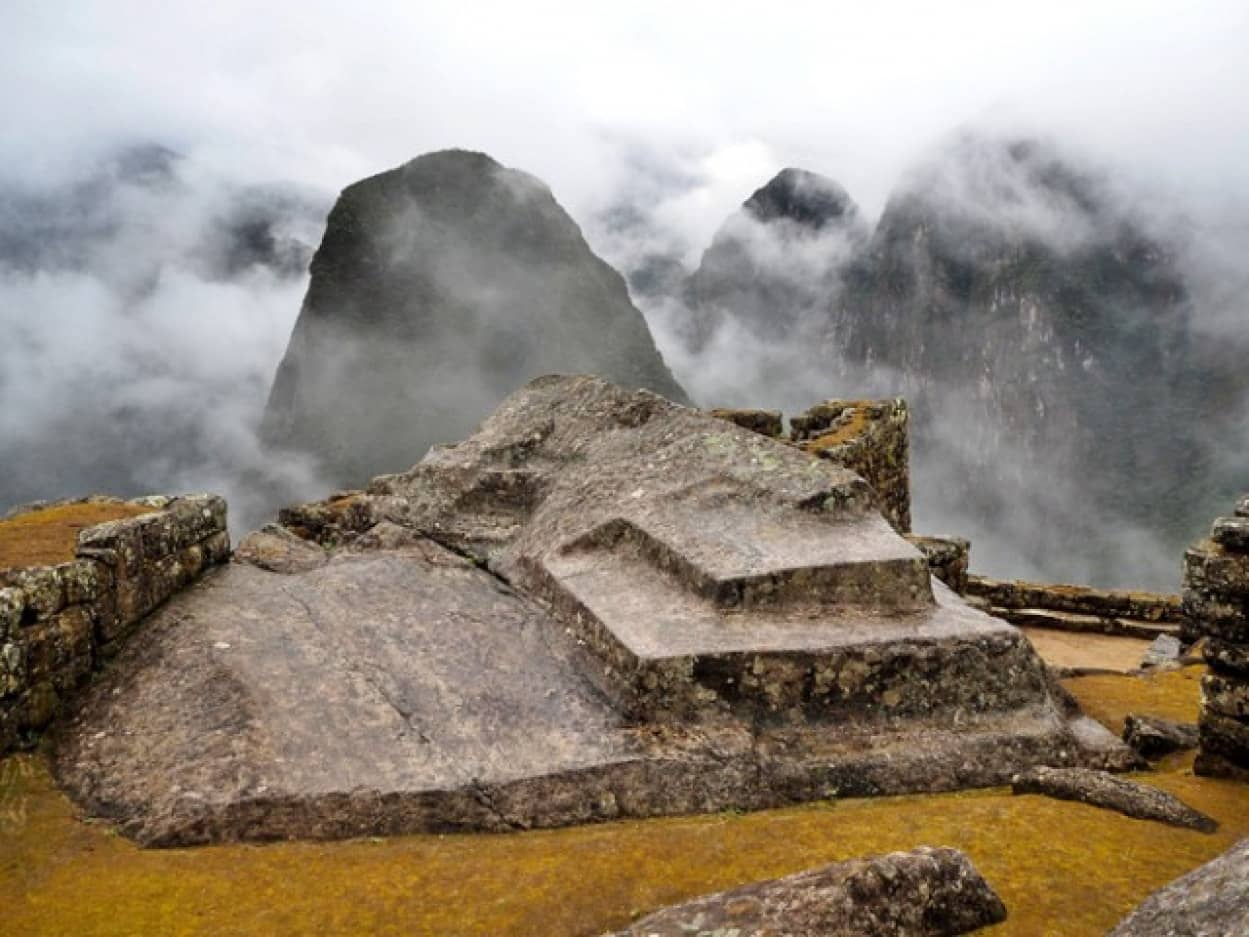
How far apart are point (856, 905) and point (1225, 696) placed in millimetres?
3736

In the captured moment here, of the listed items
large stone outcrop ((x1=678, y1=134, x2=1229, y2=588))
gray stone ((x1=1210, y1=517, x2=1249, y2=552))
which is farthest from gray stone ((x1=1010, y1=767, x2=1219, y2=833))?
large stone outcrop ((x1=678, y1=134, x2=1229, y2=588))

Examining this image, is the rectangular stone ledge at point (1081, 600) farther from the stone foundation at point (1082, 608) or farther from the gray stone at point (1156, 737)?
the gray stone at point (1156, 737)

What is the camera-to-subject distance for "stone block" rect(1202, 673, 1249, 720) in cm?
584

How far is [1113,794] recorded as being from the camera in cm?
531

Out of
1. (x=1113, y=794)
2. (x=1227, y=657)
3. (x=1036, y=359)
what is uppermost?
(x=1036, y=359)

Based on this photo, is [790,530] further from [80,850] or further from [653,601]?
[80,850]

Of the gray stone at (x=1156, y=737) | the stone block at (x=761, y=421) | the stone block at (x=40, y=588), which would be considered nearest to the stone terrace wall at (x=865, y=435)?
the stone block at (x=761, y=421)

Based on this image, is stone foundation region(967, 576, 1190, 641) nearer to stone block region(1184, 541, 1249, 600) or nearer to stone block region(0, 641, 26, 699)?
stone block region(1184, 541, 1249, 600)

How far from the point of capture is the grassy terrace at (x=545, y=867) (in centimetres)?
429

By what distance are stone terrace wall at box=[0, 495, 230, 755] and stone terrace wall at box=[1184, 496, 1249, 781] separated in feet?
25.7

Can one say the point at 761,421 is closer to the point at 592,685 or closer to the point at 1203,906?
the point at 592,685

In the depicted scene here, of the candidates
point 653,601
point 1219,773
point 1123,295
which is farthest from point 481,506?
point 1123,295

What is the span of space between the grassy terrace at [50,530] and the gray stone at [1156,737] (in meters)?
8.65

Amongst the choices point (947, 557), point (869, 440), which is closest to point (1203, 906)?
point (947, 557)
